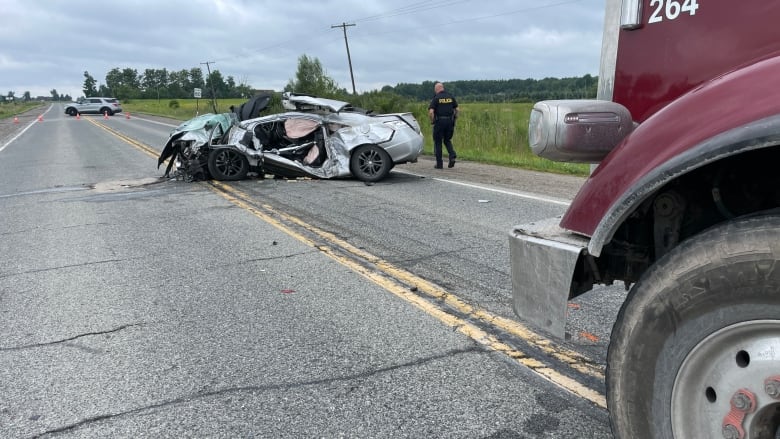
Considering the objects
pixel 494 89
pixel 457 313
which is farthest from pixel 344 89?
pixel 457 313

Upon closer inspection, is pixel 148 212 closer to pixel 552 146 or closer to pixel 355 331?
pixel 355 331

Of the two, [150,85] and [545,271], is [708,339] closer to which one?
[545,271]

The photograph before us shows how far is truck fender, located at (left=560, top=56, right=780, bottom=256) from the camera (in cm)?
157

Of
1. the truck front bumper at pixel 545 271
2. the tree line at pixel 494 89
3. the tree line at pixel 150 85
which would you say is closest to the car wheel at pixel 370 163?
the truck front bumper at pixel 545 271

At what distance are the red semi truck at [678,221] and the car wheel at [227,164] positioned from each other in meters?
10.3

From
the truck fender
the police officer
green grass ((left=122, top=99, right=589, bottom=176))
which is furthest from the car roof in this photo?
the truck fender

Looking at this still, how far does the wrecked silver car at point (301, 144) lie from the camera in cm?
1145

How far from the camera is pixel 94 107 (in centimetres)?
5953

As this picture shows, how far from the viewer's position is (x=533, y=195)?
9461 mm

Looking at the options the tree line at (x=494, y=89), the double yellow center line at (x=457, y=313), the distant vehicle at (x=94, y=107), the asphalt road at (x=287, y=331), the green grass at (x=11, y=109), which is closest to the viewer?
the asphalt road at (x=287, y=331)

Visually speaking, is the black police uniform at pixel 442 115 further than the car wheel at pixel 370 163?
Yes

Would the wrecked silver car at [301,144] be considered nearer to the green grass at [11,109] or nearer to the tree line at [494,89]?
the tree line at [494,89]

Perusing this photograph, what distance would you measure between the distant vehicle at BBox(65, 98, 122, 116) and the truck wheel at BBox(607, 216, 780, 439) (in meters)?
A: 64.3

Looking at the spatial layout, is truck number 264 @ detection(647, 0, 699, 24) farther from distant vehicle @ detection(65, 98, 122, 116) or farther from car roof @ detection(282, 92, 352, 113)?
distant vehicle @ detection(65, 98, 122, 116)
